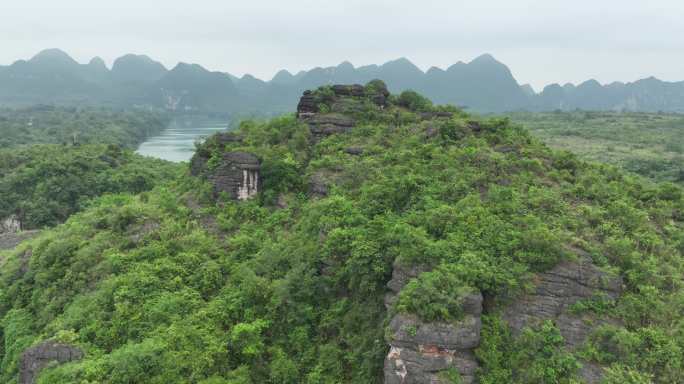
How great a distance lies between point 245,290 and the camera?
13.0 metres

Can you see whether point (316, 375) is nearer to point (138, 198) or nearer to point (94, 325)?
point (94, 325)

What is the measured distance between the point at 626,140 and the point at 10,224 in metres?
64.4

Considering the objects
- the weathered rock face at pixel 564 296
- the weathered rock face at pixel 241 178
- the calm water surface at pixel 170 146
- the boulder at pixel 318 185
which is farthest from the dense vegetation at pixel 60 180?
the weathered rock face at pixel 564 296

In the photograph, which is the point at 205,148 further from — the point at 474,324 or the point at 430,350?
the point at 474,324

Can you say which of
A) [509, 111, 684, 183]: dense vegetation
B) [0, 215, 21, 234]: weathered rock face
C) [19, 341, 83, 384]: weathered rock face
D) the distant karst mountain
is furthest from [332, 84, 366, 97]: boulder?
the distant karst mountain

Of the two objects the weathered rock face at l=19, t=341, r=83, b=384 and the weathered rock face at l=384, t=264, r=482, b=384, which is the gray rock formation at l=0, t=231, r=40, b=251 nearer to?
the weathered rock face at l=19, t=341, r=83, b=384

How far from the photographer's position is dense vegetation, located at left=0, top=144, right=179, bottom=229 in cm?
3294

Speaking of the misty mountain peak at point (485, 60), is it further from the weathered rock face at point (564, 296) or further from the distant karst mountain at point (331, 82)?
the weathered rock face at point (564, 296)

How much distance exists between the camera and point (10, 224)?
3312cm

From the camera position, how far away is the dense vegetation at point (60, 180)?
108 ft

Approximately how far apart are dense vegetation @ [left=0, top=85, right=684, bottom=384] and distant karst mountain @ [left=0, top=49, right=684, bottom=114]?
15347 cm

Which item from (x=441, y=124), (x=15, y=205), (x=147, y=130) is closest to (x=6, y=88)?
(x=147, y=130)

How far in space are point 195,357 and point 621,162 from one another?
129ft

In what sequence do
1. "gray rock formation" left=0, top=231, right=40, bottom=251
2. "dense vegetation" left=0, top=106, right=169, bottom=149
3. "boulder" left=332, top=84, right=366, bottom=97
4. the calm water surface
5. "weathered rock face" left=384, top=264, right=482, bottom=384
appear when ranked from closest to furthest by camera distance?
"weathered rock face" left=384, top=264, right=482, bottom=384 → "boulder" left=332, top=84, right=366, bottom=97 → "gray rock formation" left=0, top=231, right=40, bottom=251 → "dense vegetation" left=0, top=106, right=169, bottom=149 → the calm water surface
